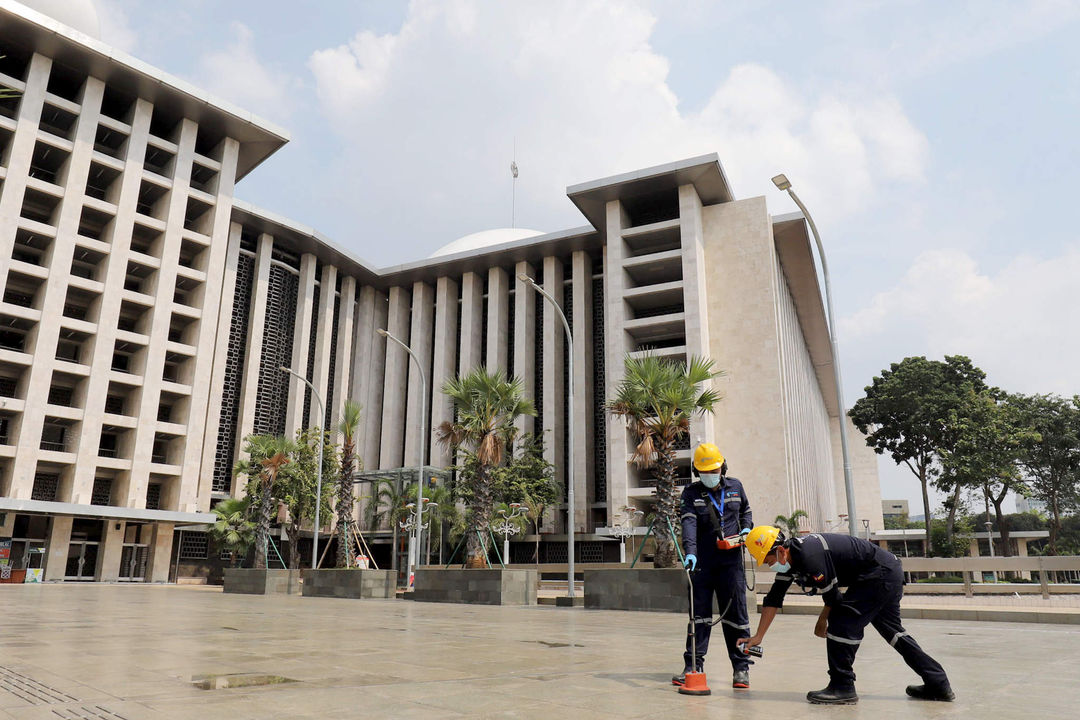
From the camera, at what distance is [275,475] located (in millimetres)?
32344

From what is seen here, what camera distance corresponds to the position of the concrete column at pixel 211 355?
4619cm

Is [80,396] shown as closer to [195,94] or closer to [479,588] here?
[195,94]

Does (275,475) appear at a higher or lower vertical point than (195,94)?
lower

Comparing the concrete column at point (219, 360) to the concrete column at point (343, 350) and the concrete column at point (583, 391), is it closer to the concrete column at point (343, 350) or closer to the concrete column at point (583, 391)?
the concrete column at point (343, 350)

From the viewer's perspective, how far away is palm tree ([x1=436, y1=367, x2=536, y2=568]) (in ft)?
76.8

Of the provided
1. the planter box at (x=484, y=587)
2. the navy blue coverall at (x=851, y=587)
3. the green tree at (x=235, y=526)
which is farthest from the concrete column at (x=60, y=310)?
the navy blue coverall at (x=851, y=587)

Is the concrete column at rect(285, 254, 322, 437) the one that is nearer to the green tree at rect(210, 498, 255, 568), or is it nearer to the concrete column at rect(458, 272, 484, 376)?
the green tree at rect(210, 498, 255, 568)

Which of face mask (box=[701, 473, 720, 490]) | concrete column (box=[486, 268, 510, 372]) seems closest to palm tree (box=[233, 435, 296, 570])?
concrete column (box=[486, 268, 510, 372])

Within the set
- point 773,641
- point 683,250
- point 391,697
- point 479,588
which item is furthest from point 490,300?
point 391,697

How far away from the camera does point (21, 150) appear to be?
41000 millimetres

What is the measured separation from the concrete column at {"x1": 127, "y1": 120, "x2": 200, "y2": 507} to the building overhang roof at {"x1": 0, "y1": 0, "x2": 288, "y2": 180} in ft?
6.46

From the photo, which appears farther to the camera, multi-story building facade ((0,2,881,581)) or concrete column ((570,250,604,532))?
concrete column ((570,250,604,532))

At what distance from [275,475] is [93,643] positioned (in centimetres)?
2518

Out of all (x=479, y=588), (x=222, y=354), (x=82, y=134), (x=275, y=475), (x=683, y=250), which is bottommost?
(x=479, y=588)
